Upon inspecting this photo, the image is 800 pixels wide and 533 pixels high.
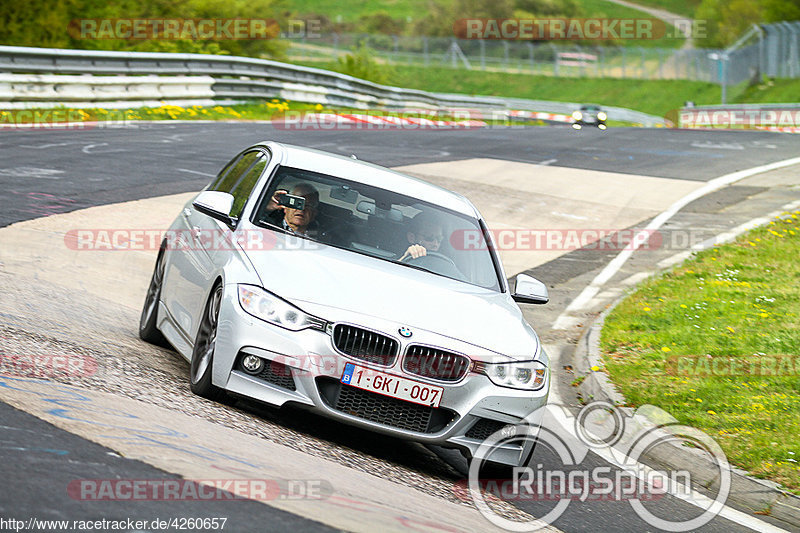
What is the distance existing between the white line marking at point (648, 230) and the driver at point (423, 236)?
A: 175 inches

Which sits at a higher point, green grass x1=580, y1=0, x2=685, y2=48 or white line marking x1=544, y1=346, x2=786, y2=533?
green grass x1=580, y1=0, x2=685, y2=48

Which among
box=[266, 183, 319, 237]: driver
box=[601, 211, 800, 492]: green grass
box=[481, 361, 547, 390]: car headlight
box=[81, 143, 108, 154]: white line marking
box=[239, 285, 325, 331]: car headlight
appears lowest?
box=[601, 211, 800, 492]: green grass

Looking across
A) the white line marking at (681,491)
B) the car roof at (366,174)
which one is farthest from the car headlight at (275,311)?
the white line marking at (681,491)

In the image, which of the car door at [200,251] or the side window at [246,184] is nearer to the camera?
the car door at [200,251]

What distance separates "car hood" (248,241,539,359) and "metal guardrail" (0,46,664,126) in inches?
644

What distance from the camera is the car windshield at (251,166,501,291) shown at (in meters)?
7.21

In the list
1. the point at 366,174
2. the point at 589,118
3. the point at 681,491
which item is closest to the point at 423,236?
the point at 366,174

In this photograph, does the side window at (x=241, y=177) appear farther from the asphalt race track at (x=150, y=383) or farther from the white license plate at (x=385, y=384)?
the white license plate at (x=385, y=384)

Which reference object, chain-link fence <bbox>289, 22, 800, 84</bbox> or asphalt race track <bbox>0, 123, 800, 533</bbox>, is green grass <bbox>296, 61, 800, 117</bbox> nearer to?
chain-link fence <bbox>289, 22, 800, 84</bbox>

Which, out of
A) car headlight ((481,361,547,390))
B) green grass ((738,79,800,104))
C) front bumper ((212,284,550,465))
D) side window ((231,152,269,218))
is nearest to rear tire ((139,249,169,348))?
side window ((231,152,269,218))

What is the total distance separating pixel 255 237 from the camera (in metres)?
6.90

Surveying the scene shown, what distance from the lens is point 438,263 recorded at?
287 inches

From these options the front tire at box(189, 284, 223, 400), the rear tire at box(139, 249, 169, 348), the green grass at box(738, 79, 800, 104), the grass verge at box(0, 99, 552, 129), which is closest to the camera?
the front tire at box(189, 284, 223, 400)

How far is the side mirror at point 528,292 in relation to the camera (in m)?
7.50
